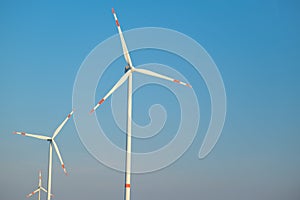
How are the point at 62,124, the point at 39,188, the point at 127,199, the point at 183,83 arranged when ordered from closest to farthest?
the point at 127,199 → the point at 183,83 → the point at 62,124 → the point at 39,188

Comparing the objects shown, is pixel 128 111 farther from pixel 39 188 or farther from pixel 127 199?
pixel 39 188

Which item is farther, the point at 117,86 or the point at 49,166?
the point at 49,166

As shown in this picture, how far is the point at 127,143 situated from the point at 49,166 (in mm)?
22271

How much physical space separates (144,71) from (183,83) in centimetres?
373

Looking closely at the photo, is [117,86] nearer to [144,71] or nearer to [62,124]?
[144,71]

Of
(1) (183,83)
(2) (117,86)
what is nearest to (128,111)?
(2) (117,86)

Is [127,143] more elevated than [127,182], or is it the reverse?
[127,143]

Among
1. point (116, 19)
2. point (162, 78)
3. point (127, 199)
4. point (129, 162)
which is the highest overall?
point (116, 19)

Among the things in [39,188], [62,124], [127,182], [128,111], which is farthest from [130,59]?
[39,188]

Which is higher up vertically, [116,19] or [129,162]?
[116,19]

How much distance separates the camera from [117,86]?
37469 millimetres

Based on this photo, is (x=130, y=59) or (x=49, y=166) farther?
(x=49, y=166)

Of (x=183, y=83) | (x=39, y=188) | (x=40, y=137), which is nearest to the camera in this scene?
(x=183, y=83)

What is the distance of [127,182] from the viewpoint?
115 feet
